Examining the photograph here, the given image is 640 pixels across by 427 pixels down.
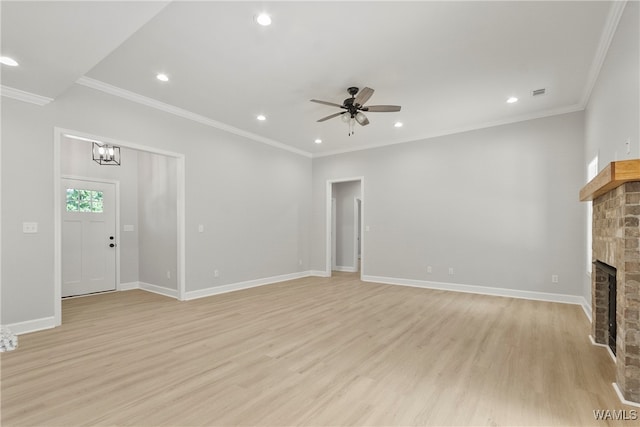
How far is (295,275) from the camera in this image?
23.4 feet

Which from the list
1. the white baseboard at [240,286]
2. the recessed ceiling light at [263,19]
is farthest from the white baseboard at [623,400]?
the white baseboard at [240,286]

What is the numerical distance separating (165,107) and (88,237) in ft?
9.59

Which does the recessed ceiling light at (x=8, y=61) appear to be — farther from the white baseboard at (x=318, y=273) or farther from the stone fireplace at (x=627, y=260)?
the white baseboard at (x=318, y=273)

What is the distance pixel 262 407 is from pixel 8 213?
358 cm

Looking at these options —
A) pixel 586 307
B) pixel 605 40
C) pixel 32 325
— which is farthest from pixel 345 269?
pixel 605 40

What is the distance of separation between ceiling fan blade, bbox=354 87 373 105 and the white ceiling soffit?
2.15m

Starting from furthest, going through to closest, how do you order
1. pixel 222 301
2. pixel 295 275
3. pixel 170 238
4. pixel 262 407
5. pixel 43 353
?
pixel 295 275 < pixel 170 238 < pixel 222 301 < pixel 43 353 < pixel 262 407

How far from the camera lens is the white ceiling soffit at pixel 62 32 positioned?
2.12m

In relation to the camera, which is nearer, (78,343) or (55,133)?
(78,343)

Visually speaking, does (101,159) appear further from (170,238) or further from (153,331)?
(153,331)

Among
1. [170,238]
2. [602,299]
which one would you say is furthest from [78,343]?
[602,299]

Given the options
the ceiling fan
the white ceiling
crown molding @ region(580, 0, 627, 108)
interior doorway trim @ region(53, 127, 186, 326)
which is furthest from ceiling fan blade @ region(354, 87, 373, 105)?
interior doorway trim @ region(53, 127, 186, 326)

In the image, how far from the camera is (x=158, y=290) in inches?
218

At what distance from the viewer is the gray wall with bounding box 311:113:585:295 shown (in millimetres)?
4789
